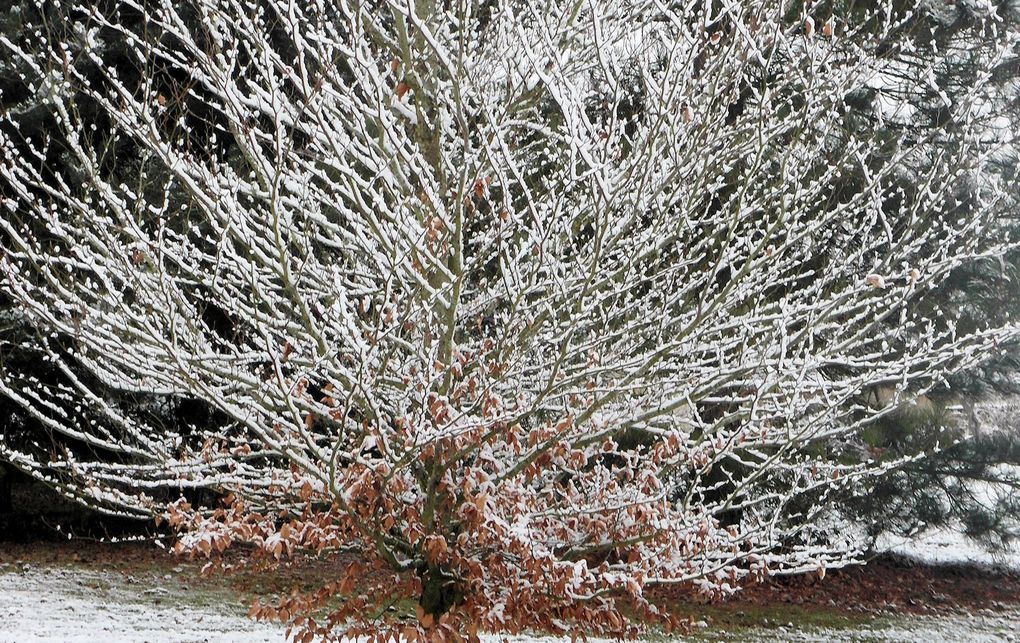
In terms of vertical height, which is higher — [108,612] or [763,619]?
[108,612]

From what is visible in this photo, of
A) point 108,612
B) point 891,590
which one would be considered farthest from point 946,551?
point 108,612

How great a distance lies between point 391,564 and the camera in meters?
4.48

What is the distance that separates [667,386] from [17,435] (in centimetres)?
823

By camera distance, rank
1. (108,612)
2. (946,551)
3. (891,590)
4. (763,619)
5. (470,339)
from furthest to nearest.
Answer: (946,551), (891,590), (763,619), (108,612), (470,339)

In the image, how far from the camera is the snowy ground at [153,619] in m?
6.76

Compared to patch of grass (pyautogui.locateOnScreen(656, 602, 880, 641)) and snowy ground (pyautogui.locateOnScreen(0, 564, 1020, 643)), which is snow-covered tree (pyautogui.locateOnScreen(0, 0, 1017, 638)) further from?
patch of grass (pyautogui.locateOnScreen(656, 602, 880, 641))

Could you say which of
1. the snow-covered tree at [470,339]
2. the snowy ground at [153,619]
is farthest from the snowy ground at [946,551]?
the snow-covered tree at [470,339]

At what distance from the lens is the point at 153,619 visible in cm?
741

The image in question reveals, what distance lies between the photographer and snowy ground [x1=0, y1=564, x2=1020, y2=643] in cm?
676

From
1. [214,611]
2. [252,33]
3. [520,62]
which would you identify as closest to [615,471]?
[520,62]

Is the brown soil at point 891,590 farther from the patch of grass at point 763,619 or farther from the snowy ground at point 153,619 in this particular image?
the snowy ground at point 153,619

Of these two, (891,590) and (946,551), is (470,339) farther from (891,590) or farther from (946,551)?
(946,551)

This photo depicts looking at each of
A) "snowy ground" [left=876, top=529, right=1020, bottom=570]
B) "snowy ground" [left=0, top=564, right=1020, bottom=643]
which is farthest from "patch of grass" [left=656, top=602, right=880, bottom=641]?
"snowy ground" [left=876, top=529, right=1020, bottom=570]

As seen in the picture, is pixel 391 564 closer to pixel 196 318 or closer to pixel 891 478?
pixel 196 318
